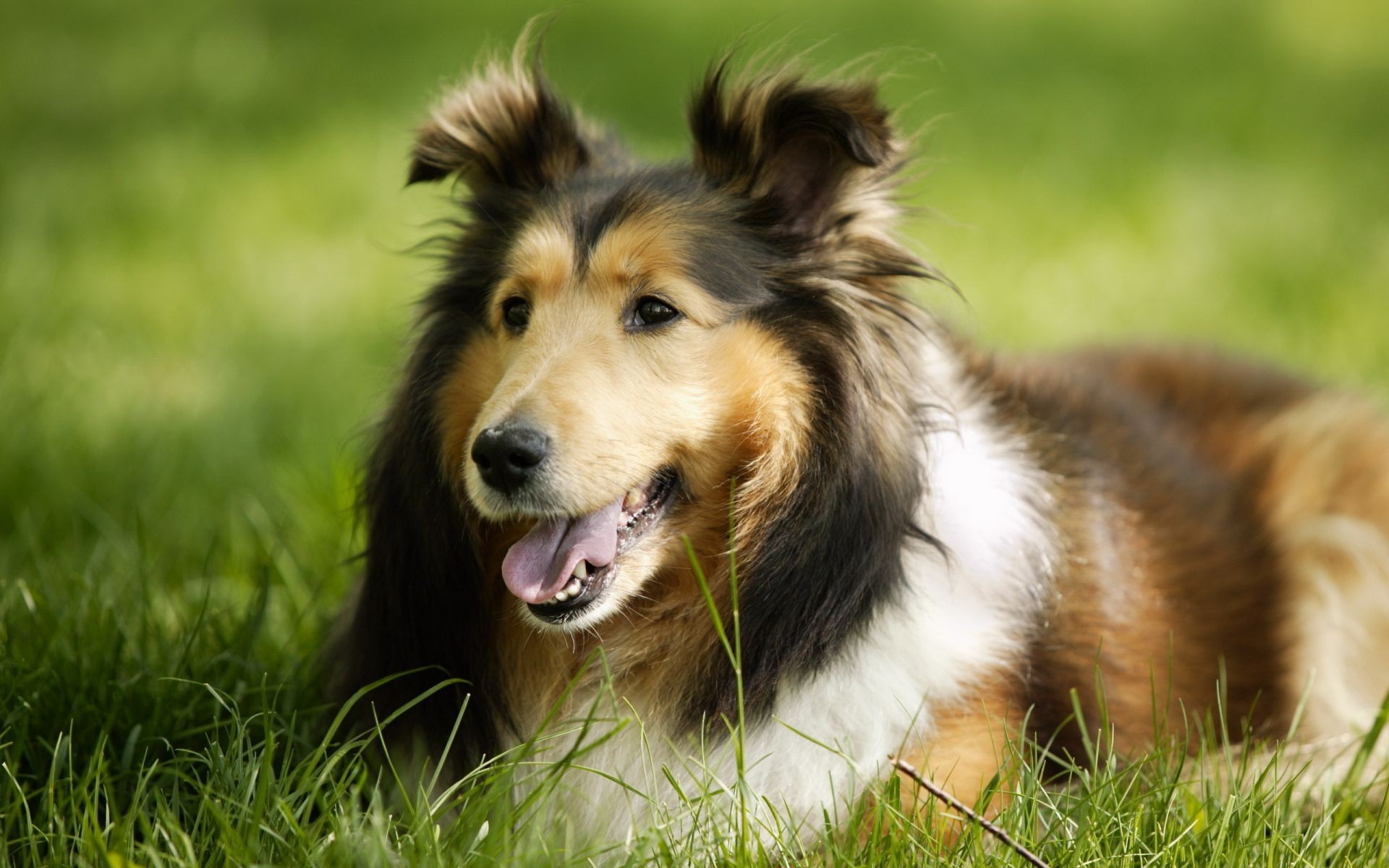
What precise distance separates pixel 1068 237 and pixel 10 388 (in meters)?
5.30

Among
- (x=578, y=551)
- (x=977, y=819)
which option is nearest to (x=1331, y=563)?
(x=977, y=819)

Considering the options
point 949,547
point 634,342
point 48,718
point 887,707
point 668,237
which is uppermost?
point 668,237

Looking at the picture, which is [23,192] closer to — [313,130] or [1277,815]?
[313,130]

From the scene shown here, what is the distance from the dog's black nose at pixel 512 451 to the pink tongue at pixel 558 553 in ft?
0.62

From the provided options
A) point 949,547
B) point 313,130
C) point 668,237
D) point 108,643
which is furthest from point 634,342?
point 313,130

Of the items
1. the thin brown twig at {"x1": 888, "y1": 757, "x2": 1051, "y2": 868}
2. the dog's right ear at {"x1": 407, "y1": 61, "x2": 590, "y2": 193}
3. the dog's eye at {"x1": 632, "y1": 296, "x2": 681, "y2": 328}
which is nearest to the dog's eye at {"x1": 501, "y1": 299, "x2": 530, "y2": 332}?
the dog's eye at {"x1": 632, "y1": 296, "x2": 681, "y2": 328}

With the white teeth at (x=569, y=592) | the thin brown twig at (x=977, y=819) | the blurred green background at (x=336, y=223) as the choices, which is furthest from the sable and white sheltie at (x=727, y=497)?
the blurred green background at (x=336, y=223)

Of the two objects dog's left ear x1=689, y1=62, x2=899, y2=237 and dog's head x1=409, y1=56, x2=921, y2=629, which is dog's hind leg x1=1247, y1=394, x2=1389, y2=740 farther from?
dog's left ear x1=689, y1=62, x2=899, y2=237

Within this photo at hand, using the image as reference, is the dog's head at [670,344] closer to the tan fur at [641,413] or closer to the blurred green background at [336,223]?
the tan fur at [641,413]

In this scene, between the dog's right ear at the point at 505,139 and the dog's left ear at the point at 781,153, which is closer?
the dog's left ear at the point at 781,153

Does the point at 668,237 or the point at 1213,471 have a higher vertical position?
the point at 668,237

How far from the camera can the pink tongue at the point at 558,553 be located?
2.78 meters

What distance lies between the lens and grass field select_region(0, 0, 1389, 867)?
267cm

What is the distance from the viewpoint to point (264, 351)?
6.21 m
